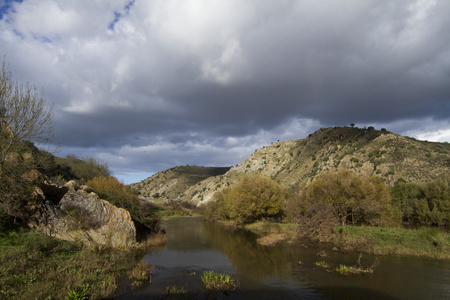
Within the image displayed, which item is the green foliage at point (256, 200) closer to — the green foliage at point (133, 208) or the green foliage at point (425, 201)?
the green foliage at point (133, 208)

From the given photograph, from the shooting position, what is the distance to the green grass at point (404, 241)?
23.6 meters

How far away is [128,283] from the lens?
15859mm

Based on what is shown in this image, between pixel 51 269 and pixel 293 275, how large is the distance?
49.8 feet

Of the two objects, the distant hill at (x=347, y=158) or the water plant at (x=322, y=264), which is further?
the distant hill at (x=347, y=158)

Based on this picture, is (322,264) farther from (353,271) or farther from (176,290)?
(176,290)

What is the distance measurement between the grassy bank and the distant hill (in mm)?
52711

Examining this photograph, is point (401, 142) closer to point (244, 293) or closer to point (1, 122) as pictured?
point (244, 293)

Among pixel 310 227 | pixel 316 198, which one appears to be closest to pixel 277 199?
pixel 316 198

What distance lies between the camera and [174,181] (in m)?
159

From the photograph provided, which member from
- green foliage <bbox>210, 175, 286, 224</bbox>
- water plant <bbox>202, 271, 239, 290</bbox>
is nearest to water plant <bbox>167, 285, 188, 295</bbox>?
water plant <bbox>202, 271, 239, 290</bbox>

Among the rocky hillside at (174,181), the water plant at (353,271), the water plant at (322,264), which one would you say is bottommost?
the water plant at (322,264)

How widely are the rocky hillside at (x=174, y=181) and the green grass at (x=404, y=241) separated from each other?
11374 cm

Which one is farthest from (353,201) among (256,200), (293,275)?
(256,200)

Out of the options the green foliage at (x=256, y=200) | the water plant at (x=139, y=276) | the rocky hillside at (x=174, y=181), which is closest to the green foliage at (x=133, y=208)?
the water plant at (x=139, y=276)
